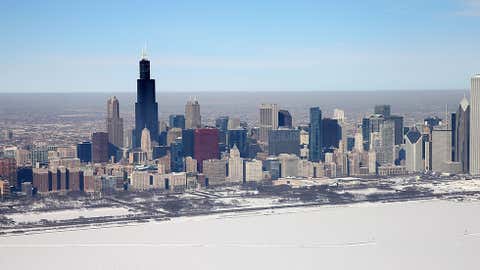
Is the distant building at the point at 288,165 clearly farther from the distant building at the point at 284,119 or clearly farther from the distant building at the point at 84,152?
the distant building at the point at 84,152

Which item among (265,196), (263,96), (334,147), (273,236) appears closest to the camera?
(273,236)

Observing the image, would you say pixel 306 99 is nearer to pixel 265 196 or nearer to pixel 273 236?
pixel 265 196

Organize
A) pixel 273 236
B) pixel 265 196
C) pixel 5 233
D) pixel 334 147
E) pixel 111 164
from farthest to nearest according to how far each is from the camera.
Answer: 1. pixel 334 147
2. pixel 111 164
3. pixel 265 196
4. pixel 5 233
5. pixel 273 236

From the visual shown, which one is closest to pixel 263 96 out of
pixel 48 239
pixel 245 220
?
pixel 245 220

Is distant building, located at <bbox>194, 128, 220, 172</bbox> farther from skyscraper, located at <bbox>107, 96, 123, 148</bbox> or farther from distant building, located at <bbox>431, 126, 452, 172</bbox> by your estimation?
distant building, located at <bbox>431, 126, 452, 172</bbox>

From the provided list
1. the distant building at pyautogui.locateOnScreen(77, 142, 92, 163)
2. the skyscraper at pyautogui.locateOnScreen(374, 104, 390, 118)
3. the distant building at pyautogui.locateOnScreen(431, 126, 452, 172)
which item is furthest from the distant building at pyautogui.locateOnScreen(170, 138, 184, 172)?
the skyscraper at pyautogui.locateOnScreen(374, 104, 390, 118)

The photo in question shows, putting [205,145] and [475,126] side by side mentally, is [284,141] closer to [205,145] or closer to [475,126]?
[205,145]
